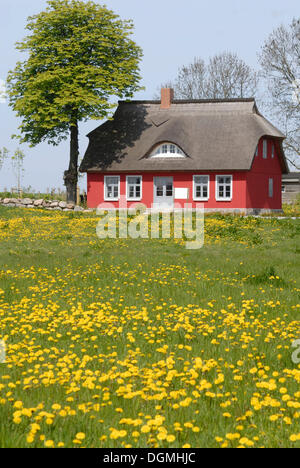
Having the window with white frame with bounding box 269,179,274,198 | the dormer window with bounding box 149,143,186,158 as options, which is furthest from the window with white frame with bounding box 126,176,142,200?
the window with white frame with bounding box 269,179,274,198

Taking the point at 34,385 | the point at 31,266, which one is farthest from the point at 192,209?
the point at 34,385

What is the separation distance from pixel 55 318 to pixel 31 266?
235 inches

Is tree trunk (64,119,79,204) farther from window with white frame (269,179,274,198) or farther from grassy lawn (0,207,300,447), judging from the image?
grassy lawn (0,207,300,447)

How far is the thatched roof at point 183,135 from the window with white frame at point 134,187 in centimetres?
112

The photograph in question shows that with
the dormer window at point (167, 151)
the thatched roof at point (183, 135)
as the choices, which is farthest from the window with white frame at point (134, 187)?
the dormer window at point (167, 151)

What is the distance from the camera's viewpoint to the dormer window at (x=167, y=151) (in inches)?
1542

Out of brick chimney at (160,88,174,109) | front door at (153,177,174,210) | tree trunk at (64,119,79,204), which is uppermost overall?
brick chimney at (160,88,174,109)

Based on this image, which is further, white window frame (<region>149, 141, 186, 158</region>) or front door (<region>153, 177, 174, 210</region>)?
front door (<region>153, 177, 174, 210</region>)

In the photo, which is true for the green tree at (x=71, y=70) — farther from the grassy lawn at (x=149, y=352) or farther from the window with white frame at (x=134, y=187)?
the grassy lawn at (x=149, y=352)

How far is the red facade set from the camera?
125 ft

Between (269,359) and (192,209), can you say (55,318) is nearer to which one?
(269,359)

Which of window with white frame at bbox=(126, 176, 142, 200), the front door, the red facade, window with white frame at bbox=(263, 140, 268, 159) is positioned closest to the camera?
the red facade

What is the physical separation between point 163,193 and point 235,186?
5660 millimetres
